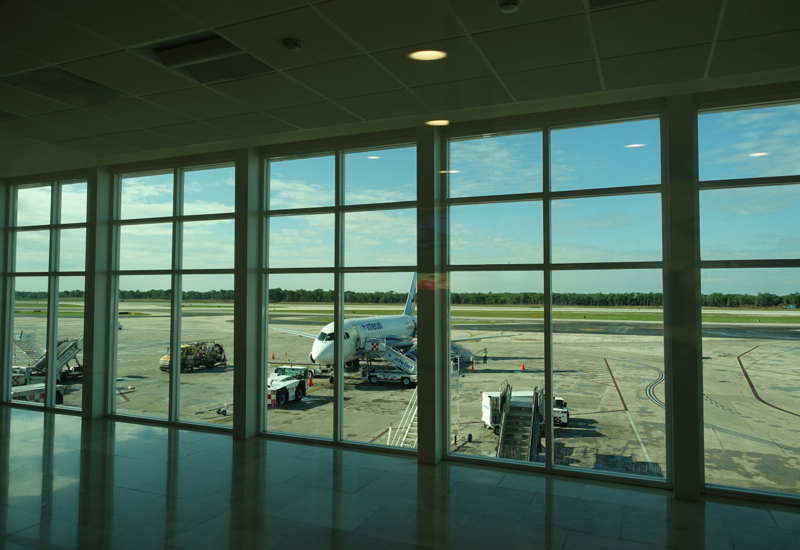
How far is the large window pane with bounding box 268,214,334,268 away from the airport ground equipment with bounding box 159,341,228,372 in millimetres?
1681

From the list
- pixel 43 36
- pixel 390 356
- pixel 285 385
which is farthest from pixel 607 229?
pixel 43 36

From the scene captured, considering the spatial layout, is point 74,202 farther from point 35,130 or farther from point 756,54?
point 756,54

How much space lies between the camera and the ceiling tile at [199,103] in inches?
204

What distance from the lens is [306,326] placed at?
787 cm

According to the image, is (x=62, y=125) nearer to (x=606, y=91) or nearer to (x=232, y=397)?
(x=232, y=397)

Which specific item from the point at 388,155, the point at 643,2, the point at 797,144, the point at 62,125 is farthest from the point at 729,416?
the point at 62,125

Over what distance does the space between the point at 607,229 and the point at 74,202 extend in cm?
957

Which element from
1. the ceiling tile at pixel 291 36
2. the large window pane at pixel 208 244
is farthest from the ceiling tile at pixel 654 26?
the large window pane at pixel 208 244

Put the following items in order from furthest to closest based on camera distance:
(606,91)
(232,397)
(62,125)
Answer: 1. (232,397)
2. (62,125)
3. (606,91)

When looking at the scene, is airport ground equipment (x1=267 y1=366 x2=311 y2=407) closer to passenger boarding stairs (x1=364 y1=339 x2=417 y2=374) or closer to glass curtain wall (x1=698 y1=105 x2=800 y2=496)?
passenger boarding stairs (x1=364 y1=339 x2=417 y2=374)

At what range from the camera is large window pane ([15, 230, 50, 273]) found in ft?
32.9

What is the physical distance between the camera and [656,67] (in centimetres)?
455

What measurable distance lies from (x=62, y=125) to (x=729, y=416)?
28.1 feet

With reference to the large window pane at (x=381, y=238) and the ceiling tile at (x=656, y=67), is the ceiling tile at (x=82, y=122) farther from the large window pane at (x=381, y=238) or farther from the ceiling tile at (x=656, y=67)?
the ceiling tile at (x=656, y=67)
